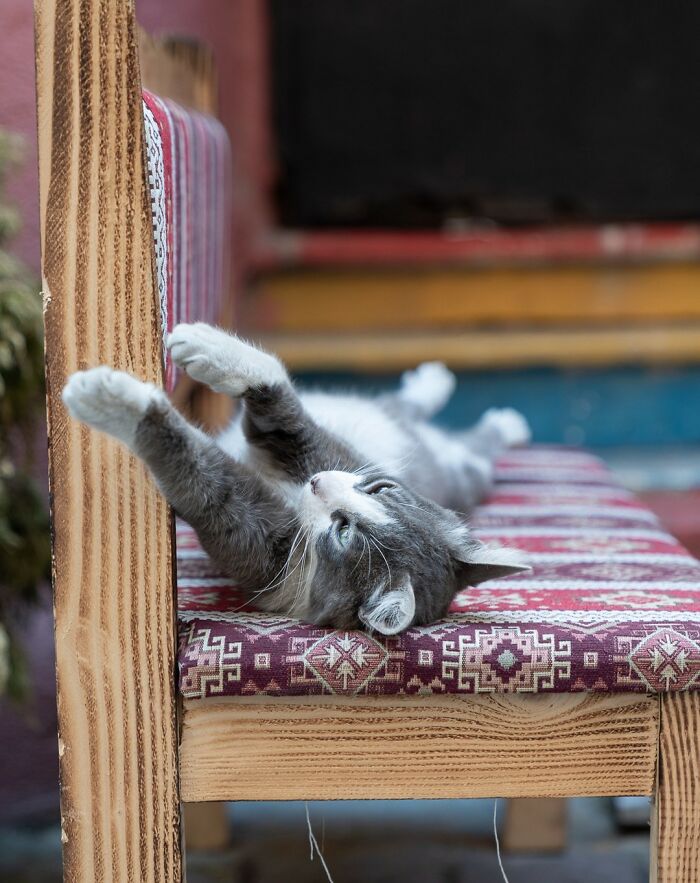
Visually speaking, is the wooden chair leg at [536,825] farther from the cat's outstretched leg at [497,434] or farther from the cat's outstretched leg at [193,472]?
the cat's outstretched leg at [193,472]

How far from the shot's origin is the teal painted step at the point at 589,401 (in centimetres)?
219

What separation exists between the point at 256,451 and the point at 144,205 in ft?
1.29

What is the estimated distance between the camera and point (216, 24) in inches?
78.6

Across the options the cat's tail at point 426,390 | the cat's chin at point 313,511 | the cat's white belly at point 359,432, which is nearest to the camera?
the cat's chin at point 313,511

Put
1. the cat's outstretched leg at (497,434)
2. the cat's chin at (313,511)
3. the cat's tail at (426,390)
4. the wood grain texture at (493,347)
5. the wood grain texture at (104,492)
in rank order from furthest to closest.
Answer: the wood grain texture at (493,347), the cat's tail at (426,390), the cat's outstretched leg at (497,434), the cat's chin at (313,511), the wood grain texture at (104,492)

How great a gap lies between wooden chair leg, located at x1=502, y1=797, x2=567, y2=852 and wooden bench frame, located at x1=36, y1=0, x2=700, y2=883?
685mm

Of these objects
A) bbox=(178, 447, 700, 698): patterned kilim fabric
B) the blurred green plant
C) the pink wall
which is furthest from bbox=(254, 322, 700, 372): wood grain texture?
bbox=(178, 447, 700, 698): patterned kilim fabric

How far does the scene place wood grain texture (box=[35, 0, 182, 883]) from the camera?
2.45ft

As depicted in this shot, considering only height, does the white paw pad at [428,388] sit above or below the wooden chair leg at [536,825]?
above

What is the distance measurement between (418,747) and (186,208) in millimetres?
620

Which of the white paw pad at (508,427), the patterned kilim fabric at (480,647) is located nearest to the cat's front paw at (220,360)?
the patterned kilim fabric at (480,647)

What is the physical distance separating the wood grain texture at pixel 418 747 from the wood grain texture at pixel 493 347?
1.34 meters

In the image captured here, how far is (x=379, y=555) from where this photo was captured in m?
0.95

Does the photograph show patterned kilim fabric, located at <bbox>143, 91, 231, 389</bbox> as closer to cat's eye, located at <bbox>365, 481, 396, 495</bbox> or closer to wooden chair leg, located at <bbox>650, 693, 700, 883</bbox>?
cat's eye, located at <bbox>365, 481, 396, 495</bbox>
